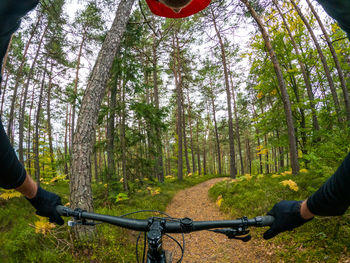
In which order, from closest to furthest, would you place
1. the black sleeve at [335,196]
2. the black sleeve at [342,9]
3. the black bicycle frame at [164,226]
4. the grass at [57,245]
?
1. the black sleeve at [342,9]
2. the black sleeve at [335,196]
3. the black bicycle frame at [164,226]
4. the grass at [57,245]

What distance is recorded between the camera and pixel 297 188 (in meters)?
5.68

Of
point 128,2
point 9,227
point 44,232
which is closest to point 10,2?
point 44,232

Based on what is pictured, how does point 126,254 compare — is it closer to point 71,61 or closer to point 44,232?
point 44,232

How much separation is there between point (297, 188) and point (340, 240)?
235 cm

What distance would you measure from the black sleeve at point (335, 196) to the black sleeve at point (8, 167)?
1633 mm

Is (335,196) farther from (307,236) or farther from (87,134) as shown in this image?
(307,236)

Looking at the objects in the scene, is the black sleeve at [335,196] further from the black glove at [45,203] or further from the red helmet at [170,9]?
the black glove at [45,203]

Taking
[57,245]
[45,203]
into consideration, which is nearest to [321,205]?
[45,203]

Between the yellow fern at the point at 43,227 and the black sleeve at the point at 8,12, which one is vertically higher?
the black sleeve at the point at 8,12

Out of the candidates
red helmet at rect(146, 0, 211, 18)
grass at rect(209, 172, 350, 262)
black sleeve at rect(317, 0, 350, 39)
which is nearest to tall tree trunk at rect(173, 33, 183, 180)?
grass at rect(209, 172, 350, 262)

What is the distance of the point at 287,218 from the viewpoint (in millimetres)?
1027

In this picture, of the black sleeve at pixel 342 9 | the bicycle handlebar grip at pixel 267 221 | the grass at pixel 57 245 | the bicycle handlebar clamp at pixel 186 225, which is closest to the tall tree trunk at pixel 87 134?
the grass at pixel 57 245

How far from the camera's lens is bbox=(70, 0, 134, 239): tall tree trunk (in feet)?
12.6

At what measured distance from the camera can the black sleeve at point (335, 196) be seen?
710 mm
